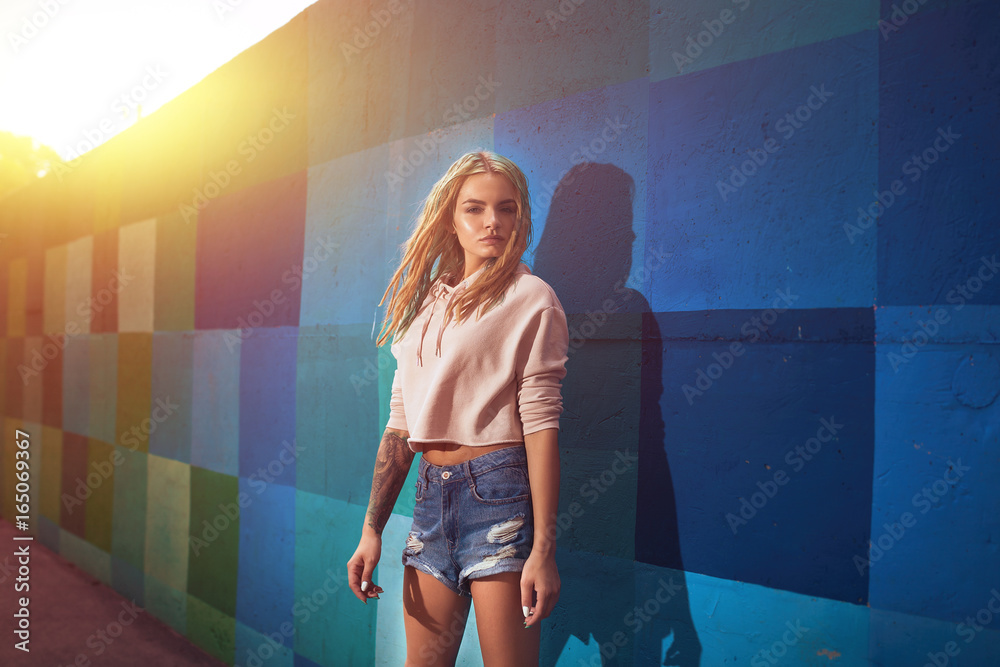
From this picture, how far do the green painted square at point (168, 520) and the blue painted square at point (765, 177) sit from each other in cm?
Result: 334

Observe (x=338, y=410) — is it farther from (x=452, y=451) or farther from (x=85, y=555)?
(x=85, y=555)

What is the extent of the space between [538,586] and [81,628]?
3.88 m

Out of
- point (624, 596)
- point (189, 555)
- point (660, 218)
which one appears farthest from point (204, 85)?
point (624, 596)

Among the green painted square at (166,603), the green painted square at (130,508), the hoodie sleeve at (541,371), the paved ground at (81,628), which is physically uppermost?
the hoodie sleeve at (541,371)

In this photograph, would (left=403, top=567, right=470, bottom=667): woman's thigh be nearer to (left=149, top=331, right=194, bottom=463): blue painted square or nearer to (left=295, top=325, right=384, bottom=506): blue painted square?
(left=295, top=325, right=384, bottom=506): blue painted square

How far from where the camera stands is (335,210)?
110 inches

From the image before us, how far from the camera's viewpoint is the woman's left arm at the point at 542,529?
1387mm

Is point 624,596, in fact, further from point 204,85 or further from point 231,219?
point 204,85

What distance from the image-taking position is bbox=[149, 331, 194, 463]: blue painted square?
3.72 m

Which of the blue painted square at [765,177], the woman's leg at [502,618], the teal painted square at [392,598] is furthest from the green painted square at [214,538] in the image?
the blue painted square at [765,177]

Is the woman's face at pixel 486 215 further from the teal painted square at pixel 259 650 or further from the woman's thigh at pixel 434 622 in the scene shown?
the teal painted square at pixel 259 650

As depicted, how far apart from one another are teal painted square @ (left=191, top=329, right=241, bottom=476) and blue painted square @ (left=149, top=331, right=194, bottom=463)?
0.29 feet

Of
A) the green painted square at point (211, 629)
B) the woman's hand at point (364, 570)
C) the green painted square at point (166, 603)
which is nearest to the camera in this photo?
the woman's hand at point (364, 570)

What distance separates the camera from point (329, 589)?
2695 mm
